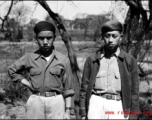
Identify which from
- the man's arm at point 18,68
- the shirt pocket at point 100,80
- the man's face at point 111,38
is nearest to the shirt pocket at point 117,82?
the shirt pocket at point 100,80

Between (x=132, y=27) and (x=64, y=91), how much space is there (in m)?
2.54

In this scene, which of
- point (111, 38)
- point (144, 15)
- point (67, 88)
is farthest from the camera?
point (144, 15)

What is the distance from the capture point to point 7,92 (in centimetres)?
722

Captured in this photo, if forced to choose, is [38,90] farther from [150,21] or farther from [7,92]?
[7,92]

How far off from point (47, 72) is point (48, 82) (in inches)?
4.2

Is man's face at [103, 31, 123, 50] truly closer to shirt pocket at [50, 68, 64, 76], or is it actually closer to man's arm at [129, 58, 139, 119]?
man's arm at [129, 58, 139, 119]

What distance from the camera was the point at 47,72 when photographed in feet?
8.21

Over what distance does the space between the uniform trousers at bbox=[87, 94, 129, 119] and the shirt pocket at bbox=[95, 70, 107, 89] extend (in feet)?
0.39

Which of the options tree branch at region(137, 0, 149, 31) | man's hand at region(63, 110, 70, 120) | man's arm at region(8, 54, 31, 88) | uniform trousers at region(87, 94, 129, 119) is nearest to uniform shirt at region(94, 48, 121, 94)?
uniform trousers at region(87, 94, 129, 119)

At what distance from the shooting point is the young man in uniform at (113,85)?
8.07 ft

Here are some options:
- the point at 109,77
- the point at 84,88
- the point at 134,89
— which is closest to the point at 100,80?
the point at 109,77

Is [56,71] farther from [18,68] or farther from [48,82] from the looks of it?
[18,68]

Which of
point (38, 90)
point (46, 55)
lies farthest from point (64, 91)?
point (46, 55)

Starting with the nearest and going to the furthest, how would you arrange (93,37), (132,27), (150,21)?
1. (150,21)
2. (132,27)
3. (93,37)
